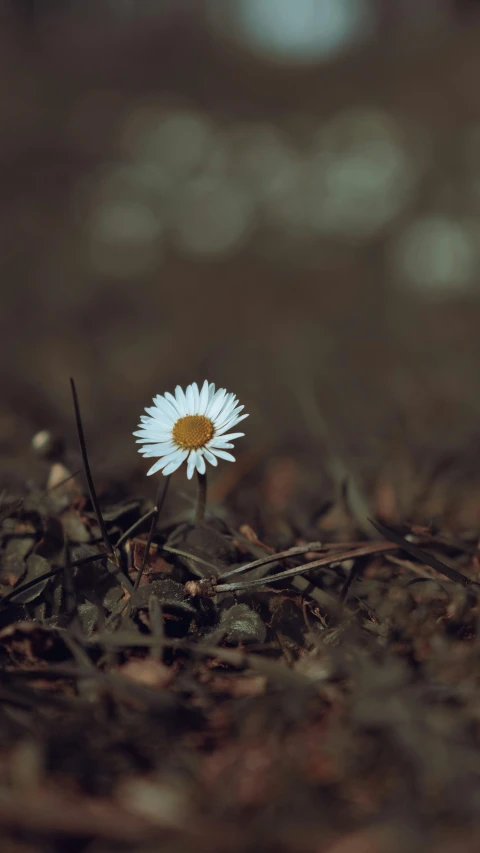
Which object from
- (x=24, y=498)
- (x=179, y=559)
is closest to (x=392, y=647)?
(x=179, y=559)

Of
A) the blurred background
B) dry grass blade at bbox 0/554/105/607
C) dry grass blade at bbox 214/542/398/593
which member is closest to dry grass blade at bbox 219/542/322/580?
dry grass blade at bbox 214/542/398/593

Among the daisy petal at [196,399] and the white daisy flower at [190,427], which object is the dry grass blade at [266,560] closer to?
the white daisy flower at [190,427]

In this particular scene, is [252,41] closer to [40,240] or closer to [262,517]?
[40,240]

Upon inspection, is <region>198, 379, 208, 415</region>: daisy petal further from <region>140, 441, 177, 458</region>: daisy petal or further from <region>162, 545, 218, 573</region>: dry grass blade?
<region>162, 545, 218, 573</region>: dry grass blade

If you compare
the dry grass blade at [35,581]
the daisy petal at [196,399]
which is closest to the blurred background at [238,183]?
the daisy petal at [196,399]

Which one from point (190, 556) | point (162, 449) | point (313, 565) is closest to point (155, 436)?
point (162, 449)

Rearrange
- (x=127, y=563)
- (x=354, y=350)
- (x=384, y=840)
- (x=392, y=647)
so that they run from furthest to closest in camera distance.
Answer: (x=354, y=350) → (x=127, y=563) → (x=392, y=647) → (x=384, y=840)
